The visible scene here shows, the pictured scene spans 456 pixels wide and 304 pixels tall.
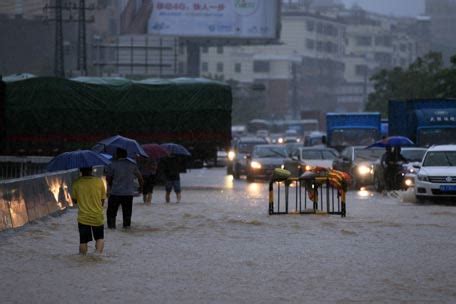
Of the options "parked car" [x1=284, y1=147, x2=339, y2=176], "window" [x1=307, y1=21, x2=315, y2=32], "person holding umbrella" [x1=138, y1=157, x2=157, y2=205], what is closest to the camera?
"person holding umbrella" [x1=138, y1=157, x2=157, y2=205]

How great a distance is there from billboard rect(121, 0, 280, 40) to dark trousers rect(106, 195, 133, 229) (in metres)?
61.3

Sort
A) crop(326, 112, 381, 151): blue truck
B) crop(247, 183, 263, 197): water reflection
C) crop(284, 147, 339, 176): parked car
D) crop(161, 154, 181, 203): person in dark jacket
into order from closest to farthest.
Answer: crop(161, 154, 181, 203): person in dark jacket → crop(247, 183, 263, 197): water reflection → crop(284, 147, 339, 176): parked car → crop(326, 112, 381, 151): blue truck

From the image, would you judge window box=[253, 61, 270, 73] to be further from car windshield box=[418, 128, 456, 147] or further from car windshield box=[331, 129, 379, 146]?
car windshield box=[418, 128, 456, 147]

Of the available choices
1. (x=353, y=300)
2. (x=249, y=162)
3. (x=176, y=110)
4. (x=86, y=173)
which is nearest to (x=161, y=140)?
(x=176, y=110)

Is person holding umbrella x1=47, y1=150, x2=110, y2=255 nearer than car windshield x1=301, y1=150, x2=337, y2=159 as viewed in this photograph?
Yes

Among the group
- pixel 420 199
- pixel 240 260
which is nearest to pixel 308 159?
pixel 420 199

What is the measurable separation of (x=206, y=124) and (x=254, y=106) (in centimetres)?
11116

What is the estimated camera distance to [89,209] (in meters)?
17.6

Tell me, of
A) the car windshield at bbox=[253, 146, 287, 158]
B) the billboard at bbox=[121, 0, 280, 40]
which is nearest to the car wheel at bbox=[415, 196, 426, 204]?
the car windshield at bbox=[253, 146, 287, 158]

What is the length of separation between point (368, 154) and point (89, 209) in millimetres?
26782

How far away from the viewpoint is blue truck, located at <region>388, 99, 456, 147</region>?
4634 cm

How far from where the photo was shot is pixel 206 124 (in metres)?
44.8

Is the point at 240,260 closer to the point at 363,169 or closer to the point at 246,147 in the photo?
the point at 363,169

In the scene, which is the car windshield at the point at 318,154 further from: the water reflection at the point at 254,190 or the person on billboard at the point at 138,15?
the person on billboard at the point at 138,15
